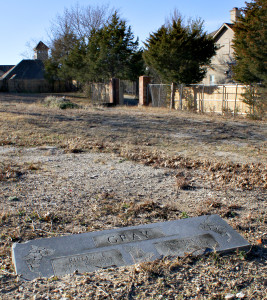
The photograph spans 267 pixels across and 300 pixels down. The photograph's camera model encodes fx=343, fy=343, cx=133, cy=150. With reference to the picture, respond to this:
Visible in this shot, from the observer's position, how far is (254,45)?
14.9 metres

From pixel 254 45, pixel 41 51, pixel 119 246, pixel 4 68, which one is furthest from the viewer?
pixel 4 68

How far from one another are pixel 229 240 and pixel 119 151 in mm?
4614

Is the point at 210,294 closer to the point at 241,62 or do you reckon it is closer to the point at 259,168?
the point at 259,168

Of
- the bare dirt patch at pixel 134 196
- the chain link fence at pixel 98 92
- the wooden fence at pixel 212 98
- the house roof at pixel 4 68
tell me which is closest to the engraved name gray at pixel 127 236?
the bare dirt patch at pixel 134 196

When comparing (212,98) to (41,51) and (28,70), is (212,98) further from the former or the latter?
(41,51)

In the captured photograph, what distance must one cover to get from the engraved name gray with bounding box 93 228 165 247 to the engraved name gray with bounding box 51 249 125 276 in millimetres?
174

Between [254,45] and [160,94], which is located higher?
[254,45]

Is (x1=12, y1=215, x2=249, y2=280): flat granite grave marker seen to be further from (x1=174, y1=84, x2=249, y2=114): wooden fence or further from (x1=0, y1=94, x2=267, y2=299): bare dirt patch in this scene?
(x1=174, y1=84, x2=249, y2=114): wooden fence

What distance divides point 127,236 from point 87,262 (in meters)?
0.57

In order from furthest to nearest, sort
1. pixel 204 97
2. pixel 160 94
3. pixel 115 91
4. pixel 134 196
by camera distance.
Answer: pixel 115 91
pixel 160 94
pixel 204 97
pixel 134 196

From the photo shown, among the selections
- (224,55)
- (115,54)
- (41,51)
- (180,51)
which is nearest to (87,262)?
(180,51)

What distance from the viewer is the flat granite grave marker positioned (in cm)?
286

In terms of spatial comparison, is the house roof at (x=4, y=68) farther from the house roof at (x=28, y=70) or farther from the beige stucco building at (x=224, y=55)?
the beige stucco building at (x=224, y=55)

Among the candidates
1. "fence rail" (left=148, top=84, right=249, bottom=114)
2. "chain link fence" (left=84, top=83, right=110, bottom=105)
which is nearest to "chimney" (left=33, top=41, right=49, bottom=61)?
"chain link fence" (left=84, top=83, right=110, bottom=105)
